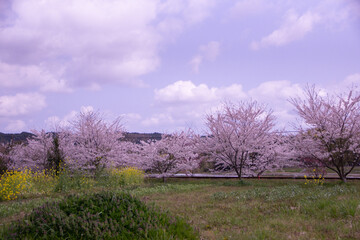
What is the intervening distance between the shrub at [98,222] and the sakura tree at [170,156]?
1259cm

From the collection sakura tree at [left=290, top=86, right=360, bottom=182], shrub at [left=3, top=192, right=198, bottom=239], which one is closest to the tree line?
sakura tree at [left=290, top=86, right=360, bottom=182]

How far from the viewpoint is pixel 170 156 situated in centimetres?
1889

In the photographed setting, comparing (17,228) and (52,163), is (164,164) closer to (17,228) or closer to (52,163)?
(52,163)

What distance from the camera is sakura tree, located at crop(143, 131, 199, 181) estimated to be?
59.7 feet

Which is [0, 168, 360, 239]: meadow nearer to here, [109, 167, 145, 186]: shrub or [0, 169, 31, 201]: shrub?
[0, 169, 31, 201]: shrub

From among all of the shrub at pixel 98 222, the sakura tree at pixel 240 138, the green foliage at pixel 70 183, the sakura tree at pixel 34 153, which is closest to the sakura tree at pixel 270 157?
the sakura tree at pixel 240 138

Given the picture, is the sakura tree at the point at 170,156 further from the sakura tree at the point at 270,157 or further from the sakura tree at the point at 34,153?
the sakura tree at the point at 34,153

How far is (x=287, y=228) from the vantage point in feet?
17.8

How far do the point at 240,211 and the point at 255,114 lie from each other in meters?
9.77

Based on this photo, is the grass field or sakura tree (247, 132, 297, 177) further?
sakura tree (247, 132, 297, 177)

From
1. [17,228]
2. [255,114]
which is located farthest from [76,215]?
[255,114]

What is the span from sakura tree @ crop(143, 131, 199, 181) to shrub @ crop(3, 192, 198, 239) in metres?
12.6

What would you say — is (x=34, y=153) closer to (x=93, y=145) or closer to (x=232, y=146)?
(x=93, y=145)

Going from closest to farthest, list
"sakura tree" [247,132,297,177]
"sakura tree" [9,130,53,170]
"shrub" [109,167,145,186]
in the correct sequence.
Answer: "shrub" [109,167,145,186]
"sakura tree" [247,132,297,177]
"sakura tree" [9,130,53,170]
